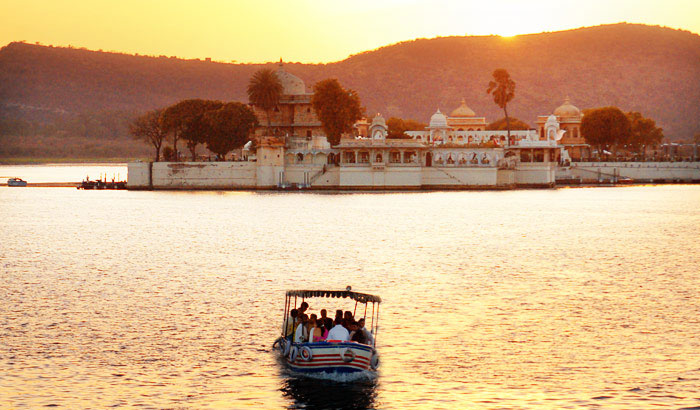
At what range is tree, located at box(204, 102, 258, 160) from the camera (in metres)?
137

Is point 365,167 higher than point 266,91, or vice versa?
point 266,91

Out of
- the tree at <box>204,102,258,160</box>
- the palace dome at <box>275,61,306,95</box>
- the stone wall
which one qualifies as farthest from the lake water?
the palace dome at <box>275,61,306,95</box>

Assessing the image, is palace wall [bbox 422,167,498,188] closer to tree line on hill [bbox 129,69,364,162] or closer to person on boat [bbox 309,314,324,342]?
tree line on hill [bbox 129,69,364,162]

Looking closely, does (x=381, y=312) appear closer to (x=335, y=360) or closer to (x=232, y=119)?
(x=335, y=360)

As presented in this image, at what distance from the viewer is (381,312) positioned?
1460 inches

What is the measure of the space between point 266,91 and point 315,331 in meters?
120

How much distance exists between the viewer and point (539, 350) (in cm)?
3045

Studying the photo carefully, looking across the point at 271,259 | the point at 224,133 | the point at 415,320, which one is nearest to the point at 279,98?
the point at 224,133

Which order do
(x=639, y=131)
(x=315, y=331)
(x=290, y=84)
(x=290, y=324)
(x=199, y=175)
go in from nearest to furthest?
(x=315, y=331), (x=290, y=324), (x=199, y=175), (x=290, y=84), (x=639, y=131)

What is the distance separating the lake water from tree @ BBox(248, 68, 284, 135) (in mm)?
63863

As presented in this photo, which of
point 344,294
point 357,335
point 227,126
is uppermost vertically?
point 227,126

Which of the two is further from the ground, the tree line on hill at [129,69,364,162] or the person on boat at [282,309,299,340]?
the tree line on hill at [129,69,364,162]

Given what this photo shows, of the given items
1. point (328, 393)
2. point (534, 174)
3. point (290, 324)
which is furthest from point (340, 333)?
point (534, 174)

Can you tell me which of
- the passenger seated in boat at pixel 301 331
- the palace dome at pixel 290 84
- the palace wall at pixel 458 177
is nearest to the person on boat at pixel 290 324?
the passenger seated in boat at pixel 301 331
